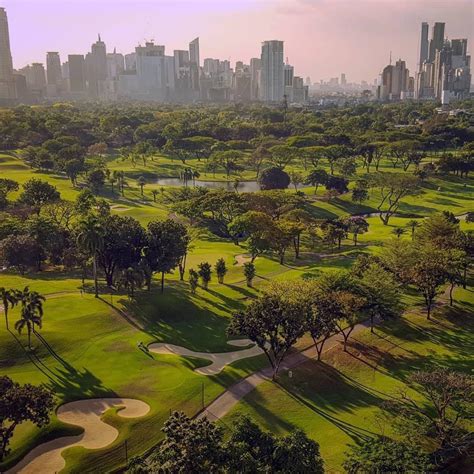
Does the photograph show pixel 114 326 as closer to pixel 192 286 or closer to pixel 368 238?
pixel 192 286

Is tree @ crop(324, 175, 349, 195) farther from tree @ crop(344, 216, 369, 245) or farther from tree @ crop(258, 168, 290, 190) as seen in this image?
tree @ crop(344, 216, 369, 245)

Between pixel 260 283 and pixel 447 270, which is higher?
pixel 447 270

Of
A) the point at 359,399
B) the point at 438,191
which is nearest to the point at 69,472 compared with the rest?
the point at 359,399

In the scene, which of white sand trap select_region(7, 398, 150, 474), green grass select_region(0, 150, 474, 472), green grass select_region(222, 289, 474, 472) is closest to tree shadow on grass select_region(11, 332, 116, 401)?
green grass select_region(0, 150, 474, 472)

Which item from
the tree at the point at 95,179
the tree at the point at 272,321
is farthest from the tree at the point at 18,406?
the tree at the point at 95,179

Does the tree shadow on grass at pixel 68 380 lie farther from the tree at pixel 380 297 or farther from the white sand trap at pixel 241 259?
the white sand trap at pixel 241 259

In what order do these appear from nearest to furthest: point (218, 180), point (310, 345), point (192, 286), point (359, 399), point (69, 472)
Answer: point (69, 472) → point (359, 399) → point (310, 345) → point (192, 286) → point (218, 180)

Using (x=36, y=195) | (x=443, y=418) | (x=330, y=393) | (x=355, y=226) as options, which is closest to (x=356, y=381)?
(x=330, y=393)
